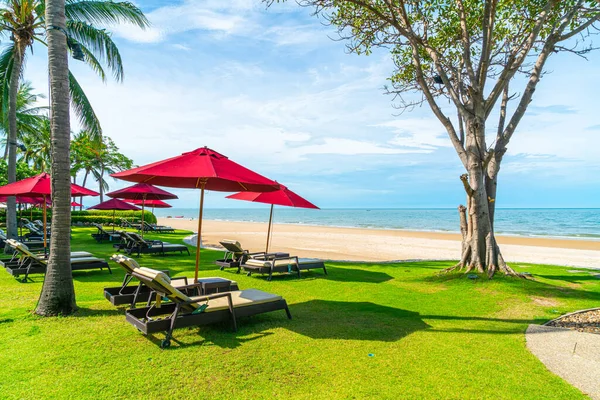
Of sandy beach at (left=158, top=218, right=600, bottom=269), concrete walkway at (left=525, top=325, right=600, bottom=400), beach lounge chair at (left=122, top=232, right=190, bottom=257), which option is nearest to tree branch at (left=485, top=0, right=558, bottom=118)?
concrete walkway at (left=525, top=325, right=600, bottom=400)

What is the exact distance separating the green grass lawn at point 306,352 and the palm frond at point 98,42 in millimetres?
9640

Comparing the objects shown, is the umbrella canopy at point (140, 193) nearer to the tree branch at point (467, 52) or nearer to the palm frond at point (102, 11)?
the palm frond at point (102, 11)

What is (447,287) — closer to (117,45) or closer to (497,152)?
(497,152)

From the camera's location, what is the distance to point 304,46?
1034 centimetres

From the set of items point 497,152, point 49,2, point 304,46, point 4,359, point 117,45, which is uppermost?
point 117,45

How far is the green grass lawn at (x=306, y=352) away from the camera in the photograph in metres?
3.18

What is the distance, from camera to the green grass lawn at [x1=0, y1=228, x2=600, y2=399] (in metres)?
3.18

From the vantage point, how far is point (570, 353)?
4121 millimetres

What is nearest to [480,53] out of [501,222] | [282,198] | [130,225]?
[282,198]

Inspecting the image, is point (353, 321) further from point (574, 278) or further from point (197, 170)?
point (574, 278)

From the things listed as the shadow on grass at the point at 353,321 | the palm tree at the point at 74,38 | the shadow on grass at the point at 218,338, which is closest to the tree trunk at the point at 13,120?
the palm tree at the point at 74,38

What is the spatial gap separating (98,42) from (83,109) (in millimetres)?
2548

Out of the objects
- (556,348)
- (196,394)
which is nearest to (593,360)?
(556,348)

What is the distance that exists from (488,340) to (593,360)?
1.01 metres
